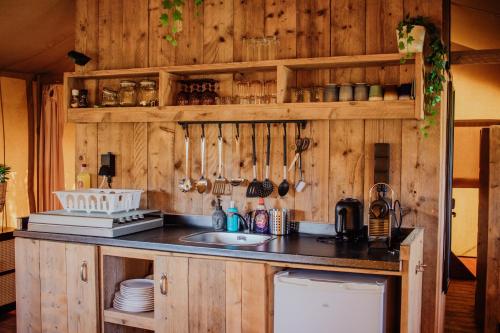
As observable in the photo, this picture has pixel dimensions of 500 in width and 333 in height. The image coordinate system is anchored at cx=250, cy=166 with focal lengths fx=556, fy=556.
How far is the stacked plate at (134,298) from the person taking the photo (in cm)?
327

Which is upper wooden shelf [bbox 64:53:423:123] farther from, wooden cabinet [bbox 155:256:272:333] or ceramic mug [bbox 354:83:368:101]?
wooden cabinet [bbox 155:256:272:333]

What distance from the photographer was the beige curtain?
5621 mm

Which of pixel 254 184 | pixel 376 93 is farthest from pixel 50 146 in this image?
pixel 376 93

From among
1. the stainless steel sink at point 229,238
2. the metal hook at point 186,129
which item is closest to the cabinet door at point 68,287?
the stainless steel sink at point 229,238

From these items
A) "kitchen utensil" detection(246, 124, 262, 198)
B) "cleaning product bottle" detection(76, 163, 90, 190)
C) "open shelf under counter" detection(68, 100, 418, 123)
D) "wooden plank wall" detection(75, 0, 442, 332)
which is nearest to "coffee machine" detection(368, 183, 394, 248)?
"wooden plank wall" detection(75, 0, 442, 332)

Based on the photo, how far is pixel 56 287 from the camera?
3393 millimetres

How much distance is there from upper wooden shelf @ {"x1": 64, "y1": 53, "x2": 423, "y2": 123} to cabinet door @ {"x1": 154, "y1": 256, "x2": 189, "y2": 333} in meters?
0.95

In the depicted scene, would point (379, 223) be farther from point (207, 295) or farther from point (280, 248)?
point (207, 295)

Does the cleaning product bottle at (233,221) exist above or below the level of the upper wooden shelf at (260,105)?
below

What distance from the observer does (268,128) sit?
350 cm

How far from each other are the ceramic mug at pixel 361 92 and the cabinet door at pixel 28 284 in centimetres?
211

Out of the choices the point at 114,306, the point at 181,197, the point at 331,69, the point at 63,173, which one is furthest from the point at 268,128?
the point at 63,173

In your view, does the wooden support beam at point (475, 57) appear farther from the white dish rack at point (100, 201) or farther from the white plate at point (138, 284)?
the white plate at point (138, 284)

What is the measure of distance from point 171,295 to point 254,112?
1167 millimetres
